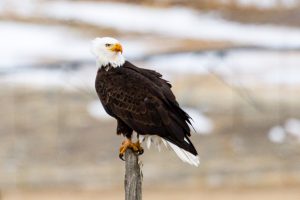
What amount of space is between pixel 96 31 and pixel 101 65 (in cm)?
1481

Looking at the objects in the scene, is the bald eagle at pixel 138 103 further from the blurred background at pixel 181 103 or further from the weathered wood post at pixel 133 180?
the blurred background at pixel 181 103

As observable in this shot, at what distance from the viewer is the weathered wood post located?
805 centimetres

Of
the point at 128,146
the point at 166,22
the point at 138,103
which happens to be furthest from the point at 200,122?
the point at 128,146

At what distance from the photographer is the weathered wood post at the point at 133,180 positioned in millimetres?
8055

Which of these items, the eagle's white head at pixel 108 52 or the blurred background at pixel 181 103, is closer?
the eagle's white head at pixel 108 52

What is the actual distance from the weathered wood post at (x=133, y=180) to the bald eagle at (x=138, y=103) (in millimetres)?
375

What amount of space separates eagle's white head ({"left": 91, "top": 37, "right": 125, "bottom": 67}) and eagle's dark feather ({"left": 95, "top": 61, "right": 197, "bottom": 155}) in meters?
0.04

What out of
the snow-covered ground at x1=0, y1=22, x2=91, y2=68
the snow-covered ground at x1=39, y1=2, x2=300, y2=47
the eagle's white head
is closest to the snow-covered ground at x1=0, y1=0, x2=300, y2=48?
the snow-covered ground at x1=39, y1=2, x2=300, y2=47

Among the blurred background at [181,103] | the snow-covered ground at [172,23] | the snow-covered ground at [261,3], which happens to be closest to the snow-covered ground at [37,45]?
the blurred background at [181,103]

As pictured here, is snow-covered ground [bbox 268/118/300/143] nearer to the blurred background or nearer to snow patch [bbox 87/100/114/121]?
the blurred background

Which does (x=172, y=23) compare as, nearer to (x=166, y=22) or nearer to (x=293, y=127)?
(x=166, y=22)

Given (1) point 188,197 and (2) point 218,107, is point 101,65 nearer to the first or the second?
(1) point 188,197

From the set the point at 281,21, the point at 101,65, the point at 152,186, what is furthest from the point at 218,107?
the point at 101,65

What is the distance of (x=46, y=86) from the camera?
821 inches
